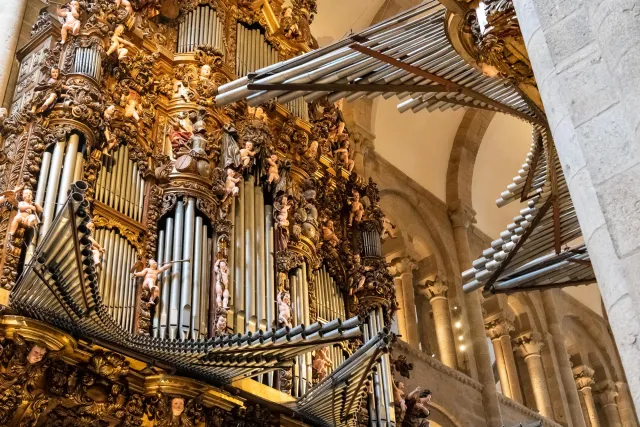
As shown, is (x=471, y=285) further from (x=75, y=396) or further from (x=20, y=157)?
(x=20, y=157)

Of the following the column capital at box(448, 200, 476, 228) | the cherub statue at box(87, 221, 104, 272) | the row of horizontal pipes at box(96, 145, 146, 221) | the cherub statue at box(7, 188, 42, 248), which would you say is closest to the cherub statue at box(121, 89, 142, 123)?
the row of horizontal pipes at box(96, 145, 146, 221)

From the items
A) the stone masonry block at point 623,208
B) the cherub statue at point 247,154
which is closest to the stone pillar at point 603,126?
the stone masonry block at point 623,208

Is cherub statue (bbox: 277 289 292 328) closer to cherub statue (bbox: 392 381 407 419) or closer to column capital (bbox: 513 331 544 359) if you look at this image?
cherub statue (bbox: 392 381 407 419)

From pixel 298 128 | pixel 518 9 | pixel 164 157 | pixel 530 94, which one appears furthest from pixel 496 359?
pixel 518 9

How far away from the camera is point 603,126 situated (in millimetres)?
3430

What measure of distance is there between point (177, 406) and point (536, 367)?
14765 mm

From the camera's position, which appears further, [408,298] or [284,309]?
[408,298]

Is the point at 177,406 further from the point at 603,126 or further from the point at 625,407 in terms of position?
the point at 625,407

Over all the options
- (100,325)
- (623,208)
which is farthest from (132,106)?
(623,208)

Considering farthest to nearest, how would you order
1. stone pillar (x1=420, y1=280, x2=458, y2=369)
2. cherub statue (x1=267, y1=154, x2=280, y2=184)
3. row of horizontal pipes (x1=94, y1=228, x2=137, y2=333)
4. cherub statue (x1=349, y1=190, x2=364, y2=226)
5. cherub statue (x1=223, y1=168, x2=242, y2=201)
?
1. stone pillar (x1=420, y1=280, x2=458, y2=369)
2. cherub statue (x1=349, y1=190, x2=364, y2=226)
3. cherub statue (x1=267, y1=154, x2=280, y2=184)
4. cherub statue (x1=223, y1=168, x2=242, y2=201)
5. row of horizontal pipes (x1=94, y1=228, x2=137, y2=333)

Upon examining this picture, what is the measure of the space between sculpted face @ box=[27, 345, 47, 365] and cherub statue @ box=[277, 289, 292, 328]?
3.85 m

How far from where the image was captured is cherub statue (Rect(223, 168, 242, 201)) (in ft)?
35.2

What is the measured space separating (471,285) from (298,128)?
4.59 metres

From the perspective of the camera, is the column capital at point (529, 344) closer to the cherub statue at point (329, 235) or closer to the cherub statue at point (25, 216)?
the cherub statue at point (329, 235)
